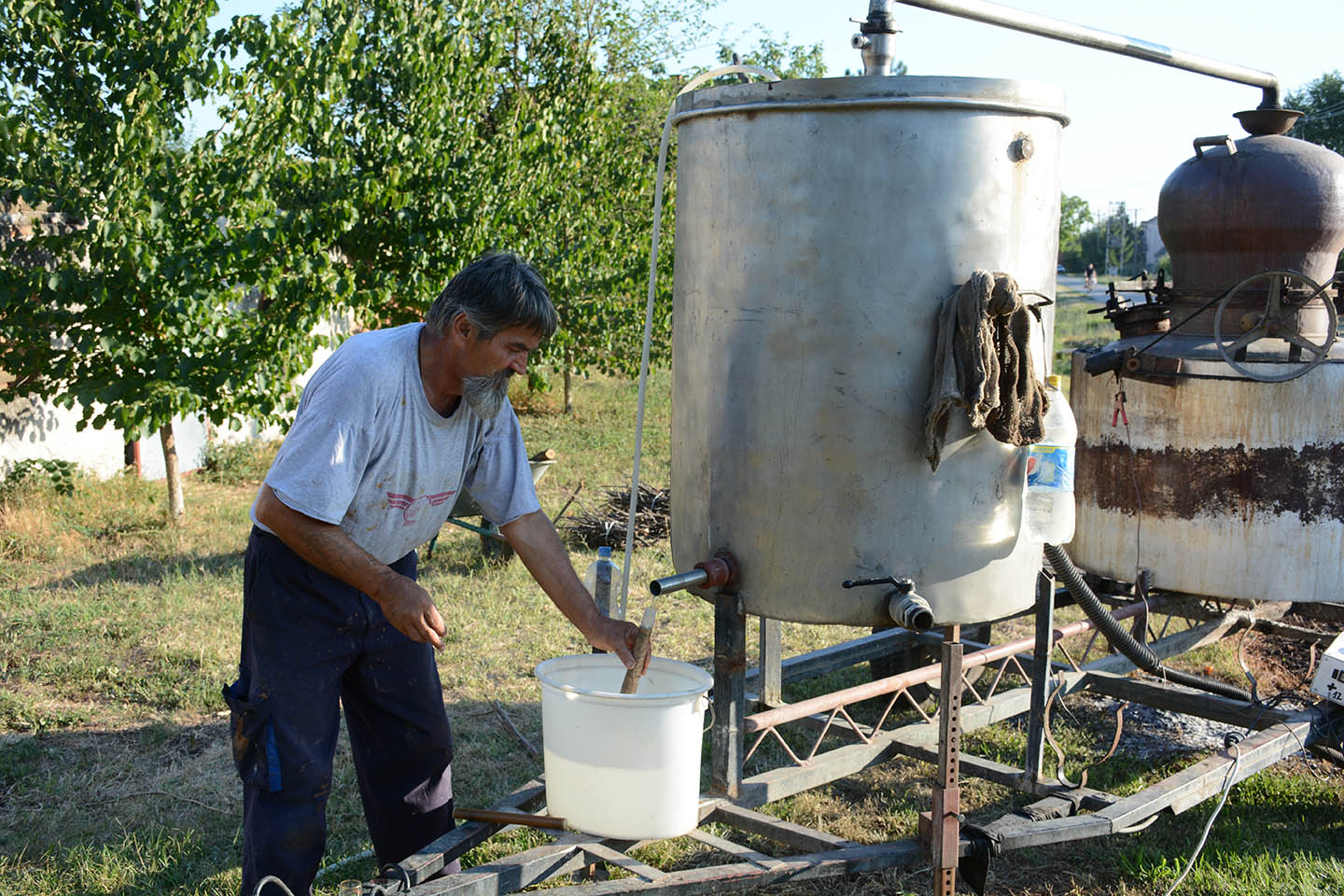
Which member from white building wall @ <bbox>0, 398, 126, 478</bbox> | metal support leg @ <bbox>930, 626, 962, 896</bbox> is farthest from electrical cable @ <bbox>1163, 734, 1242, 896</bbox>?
white building wall @ <bbox>0, 398, 126, 478</bbox>

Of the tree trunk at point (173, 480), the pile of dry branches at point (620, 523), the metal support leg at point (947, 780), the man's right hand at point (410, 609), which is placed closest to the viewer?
the man's right hand at point (410, 609)

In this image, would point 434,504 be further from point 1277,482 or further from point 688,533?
point 1277,482

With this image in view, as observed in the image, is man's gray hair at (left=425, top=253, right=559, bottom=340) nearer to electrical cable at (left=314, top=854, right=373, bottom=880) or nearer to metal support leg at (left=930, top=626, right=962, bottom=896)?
metal support leg at (left=930, top=626, right=962, bottom=896)

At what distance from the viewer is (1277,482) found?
4.12m

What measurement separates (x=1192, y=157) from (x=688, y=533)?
281 cm

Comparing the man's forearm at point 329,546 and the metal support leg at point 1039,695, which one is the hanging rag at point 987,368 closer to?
the metal support leg at point 1039,695

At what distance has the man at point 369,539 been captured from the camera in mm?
2498

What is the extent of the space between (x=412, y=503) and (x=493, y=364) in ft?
1.40

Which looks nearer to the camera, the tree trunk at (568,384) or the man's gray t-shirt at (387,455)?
the man's gray t-shirt at (387,455)

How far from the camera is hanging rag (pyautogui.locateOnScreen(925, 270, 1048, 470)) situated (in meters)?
2.63

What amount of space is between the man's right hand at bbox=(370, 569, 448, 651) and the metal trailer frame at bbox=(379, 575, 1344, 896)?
615 millimetres

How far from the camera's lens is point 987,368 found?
2617mm

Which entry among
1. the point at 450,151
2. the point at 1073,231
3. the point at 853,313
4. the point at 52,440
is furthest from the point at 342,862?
the point at 1073,231

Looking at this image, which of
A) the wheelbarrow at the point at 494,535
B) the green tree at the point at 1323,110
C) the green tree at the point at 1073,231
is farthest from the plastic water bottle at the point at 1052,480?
the green tree at the point at 1073,231
